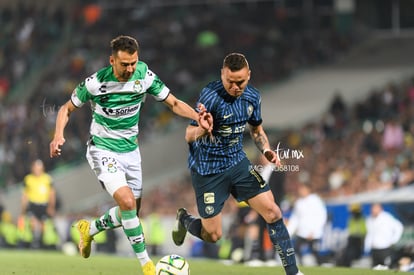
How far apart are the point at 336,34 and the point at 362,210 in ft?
47.5

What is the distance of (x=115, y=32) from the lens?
32469mm

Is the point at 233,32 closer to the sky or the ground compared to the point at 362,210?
closer to the sky

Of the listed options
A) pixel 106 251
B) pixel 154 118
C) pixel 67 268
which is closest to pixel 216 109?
pixel 67 268

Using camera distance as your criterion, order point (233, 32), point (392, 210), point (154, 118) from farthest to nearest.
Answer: point (233, 32) < point (154, 118) < point (392, 210)

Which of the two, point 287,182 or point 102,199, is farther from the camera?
point 102,199

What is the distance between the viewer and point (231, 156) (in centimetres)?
1152

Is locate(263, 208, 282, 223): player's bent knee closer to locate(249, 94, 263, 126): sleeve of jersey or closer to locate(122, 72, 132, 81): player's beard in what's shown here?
locate(249, 94, 263, 126): sleeve of jersey

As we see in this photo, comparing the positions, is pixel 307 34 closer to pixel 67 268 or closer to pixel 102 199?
pixel 102 199

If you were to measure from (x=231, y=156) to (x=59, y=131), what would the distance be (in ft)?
5.95

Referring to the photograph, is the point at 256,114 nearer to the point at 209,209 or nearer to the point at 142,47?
the point at 209,209

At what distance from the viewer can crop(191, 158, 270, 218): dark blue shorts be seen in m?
11.3

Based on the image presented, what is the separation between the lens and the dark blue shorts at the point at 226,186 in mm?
11289

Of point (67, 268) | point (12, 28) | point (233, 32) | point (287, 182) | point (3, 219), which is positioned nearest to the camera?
point (67, 268)

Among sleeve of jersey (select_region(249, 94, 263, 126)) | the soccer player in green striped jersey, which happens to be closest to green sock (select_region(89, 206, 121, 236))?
the soccer player in green striped jersey
